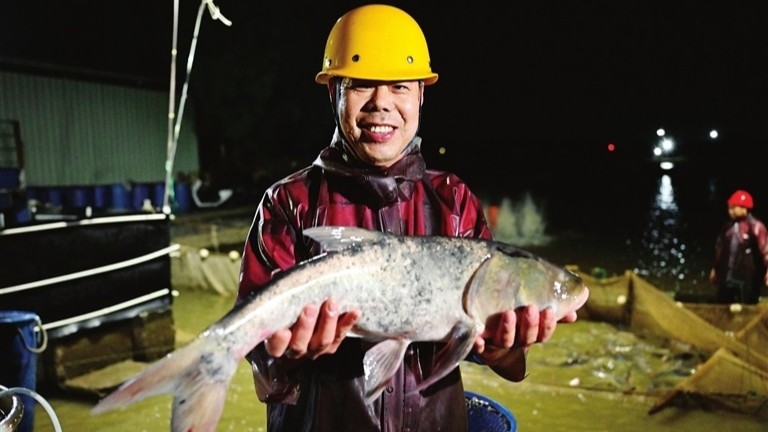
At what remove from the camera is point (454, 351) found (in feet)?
7.24

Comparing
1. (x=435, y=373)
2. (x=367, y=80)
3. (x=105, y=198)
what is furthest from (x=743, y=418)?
(x=105, y=198)

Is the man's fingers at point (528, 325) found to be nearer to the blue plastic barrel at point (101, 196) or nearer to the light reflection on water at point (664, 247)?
the light reflection on water at point (664, 247)

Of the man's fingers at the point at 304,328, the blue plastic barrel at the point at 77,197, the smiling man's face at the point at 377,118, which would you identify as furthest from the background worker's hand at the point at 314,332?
the blue plastic barrel at the point at 77,197

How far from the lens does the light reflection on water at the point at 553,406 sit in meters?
6.11

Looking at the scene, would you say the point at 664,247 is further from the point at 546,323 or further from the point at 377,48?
the point at 377,48

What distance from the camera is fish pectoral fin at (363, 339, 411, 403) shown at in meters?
2.17

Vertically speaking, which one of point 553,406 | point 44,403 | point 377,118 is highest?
point 377,118

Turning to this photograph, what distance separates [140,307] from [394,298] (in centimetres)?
663

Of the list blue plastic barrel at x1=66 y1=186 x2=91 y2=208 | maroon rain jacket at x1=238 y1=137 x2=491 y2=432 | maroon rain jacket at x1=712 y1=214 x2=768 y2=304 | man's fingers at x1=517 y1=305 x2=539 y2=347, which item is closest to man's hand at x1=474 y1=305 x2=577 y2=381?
man's fingers at x1=517 y1=305 x2=539 y2=347

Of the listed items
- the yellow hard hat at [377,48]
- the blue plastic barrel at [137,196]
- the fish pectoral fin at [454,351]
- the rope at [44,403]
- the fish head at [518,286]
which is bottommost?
the blue plastic barrel at [137,196]

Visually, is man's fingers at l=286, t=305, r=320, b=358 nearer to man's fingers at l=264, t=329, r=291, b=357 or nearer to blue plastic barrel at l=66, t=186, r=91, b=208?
man's fingers at l=264, t=329, r=291, b=357

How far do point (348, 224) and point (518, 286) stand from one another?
758 millimetres

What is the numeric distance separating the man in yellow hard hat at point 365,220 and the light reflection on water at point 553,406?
4.13m

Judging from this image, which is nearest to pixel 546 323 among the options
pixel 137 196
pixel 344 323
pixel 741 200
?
pixel 344 323
